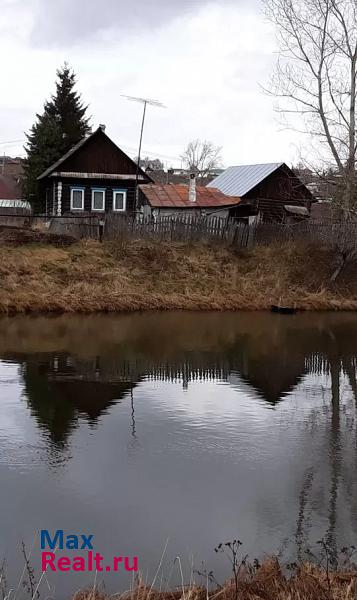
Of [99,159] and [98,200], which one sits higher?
[99,159]

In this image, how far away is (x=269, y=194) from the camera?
3331cm

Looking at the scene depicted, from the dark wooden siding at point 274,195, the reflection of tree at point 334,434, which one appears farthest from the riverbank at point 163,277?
the dark wooden siding at point 274,195

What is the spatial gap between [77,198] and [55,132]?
7.18 meters

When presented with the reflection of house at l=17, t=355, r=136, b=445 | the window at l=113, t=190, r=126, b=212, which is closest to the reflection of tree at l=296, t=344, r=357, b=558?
the reflection of house at l=17, t=355, r=136, b=445

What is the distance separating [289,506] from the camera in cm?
585

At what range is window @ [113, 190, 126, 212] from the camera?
33.6 m

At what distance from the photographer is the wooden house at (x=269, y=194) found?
108ft

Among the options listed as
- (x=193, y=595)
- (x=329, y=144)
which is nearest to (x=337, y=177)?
(x=329, y=144)

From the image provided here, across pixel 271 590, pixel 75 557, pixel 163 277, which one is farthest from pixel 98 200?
pixel 271 590

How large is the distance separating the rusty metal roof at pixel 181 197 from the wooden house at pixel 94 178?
1349mm

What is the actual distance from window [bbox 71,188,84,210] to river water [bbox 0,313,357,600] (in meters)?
19.7

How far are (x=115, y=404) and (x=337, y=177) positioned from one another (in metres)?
19.2

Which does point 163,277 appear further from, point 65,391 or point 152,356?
point 65,391

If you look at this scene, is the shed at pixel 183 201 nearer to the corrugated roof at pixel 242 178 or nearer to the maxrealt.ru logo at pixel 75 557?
the corrugated roof at pixel 242 178
